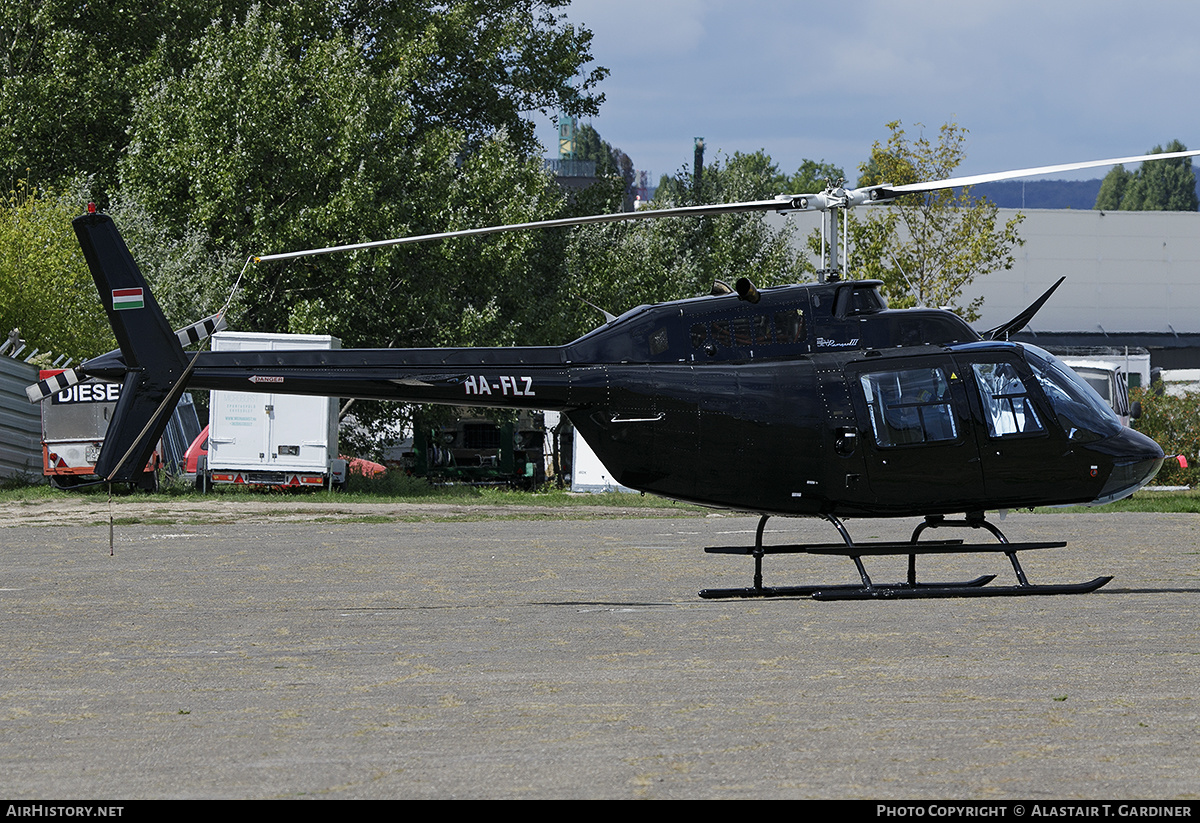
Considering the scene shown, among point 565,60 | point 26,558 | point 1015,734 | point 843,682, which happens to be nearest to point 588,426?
point 843,682

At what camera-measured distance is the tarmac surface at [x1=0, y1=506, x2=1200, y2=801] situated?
629 centimetres

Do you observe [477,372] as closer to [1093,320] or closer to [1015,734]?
[1015,734]

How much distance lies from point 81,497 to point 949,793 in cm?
2533

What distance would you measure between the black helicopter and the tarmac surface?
1.09m

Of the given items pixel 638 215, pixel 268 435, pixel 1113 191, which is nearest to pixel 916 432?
pixel 638 215

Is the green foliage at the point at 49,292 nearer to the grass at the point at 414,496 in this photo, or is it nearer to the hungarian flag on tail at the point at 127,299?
the grass at the point at 414,496

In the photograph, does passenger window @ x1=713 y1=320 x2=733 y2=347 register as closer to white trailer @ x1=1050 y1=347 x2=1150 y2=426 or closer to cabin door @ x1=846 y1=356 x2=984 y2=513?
cabin door @ x1=846 y1=356 x2=984 y2=513

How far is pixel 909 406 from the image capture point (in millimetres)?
12406

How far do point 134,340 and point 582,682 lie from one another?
18.8ft

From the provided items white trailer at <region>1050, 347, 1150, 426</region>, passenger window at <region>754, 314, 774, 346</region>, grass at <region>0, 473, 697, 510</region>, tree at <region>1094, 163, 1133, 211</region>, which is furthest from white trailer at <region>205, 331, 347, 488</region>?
tree at <region>1094, 163, 1133, 211</region>

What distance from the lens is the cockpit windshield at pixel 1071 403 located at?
12.4 m

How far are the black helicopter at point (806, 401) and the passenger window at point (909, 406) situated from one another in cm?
1

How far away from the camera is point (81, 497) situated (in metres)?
27.8

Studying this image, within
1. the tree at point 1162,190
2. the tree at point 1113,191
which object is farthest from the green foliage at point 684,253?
the tree at point 1113,191
